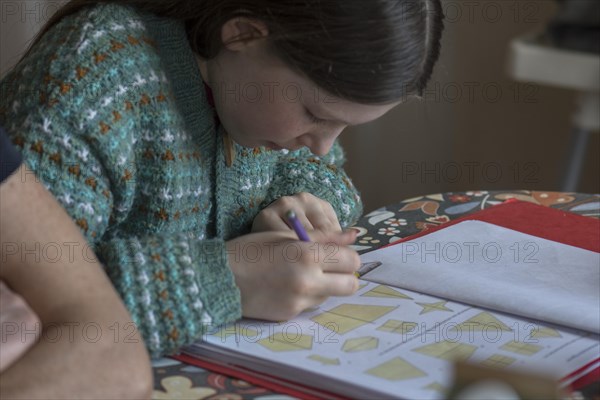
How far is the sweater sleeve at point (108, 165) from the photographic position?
2.66ft

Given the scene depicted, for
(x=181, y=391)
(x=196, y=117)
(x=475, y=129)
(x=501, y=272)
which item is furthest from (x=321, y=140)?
(x=475, y=129)

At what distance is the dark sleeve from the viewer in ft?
2.42

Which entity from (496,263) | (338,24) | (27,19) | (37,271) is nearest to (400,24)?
(338,24)

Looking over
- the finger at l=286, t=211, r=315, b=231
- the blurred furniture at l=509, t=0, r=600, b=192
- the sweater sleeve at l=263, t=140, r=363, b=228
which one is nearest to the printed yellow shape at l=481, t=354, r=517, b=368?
the finger at l=286, t=211, r=315, b=231

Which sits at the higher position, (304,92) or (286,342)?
(304,92)

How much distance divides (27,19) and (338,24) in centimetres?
100

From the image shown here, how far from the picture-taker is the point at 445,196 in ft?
4.27

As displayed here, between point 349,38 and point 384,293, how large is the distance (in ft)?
0.87

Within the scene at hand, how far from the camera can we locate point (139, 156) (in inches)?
37.4

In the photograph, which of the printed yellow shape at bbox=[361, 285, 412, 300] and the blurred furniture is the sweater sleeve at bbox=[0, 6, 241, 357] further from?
the blurred furniture

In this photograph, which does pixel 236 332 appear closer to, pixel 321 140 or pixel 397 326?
pixel 397 326

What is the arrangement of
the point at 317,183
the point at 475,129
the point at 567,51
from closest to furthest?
the point at 317,183 < the point at 567,51 < the point at 475,129

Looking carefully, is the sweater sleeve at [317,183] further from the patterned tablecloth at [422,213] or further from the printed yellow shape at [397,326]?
the printed yellow shape at [397,326]

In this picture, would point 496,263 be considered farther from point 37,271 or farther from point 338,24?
point 37,271
